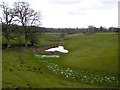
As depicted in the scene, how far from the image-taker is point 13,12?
166ft

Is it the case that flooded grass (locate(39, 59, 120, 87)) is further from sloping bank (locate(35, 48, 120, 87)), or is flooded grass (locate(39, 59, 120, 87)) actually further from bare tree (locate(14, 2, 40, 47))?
bare tree (locate(14, 2, 40, 47))

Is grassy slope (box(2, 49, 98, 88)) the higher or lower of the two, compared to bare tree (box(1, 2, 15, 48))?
lower

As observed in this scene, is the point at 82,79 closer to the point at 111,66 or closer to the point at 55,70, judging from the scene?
the point at 55,70

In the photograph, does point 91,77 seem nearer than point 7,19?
Yes

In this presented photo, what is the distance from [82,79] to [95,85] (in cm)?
251

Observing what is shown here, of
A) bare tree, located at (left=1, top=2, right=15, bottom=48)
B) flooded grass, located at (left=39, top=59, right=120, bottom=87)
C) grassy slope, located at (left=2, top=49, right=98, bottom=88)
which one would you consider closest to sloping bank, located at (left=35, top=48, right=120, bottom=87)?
flooded grass, located at (left=39, top=59, right=120, bottom=87)

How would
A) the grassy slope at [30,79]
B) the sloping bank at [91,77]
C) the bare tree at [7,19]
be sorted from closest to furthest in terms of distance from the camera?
the grassy slope at [30,79] → the sloping bank at [91,77] → the bare tree at [7,19]

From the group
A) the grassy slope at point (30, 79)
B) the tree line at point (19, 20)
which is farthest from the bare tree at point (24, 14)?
the grassy slope at point (30, 79)

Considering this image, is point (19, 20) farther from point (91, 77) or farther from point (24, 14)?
point (91, 77)

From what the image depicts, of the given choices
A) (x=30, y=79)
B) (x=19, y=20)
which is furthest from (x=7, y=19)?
(x=30, y=79)

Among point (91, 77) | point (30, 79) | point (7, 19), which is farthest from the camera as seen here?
point (7, 19)

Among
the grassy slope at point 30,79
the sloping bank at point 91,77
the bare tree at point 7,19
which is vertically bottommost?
the sloping bank at point 91,77

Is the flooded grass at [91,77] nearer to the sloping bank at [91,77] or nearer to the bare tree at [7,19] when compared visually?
the sloping bank at [91,77]

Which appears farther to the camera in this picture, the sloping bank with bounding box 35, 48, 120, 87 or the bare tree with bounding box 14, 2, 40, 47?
the bare tree with bounding box 14, 2, 40, 47
